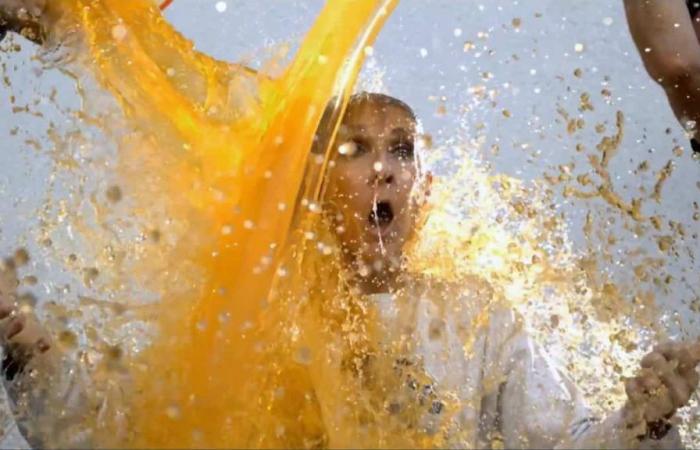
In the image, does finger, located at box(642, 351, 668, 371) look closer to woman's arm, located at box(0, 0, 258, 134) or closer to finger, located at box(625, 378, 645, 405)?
finger, located at box(625, 378, 645, 405)

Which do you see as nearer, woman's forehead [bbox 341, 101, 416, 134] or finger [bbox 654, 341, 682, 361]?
finger [bbox 654, 341, 682, 361]

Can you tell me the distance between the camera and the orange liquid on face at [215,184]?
3.08 ft

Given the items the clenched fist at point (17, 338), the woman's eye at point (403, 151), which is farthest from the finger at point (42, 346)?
the woman's eye at point (403, 151)

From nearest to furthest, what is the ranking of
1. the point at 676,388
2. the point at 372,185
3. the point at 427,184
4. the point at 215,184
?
1. the point at 676,388
2. the point at 215,184
3. the point at 372,185
4. the point at 427,184

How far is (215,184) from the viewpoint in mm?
1023

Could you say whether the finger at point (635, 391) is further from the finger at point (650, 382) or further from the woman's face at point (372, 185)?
the woman's face at point (372, 185)

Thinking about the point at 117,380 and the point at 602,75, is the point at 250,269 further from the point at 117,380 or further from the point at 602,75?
the point at 602,75

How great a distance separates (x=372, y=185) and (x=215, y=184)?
0.21m

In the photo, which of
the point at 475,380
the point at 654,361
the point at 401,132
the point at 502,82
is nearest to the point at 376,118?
the point at 401,132

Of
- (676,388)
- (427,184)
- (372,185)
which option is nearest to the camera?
Answer: (676,388)

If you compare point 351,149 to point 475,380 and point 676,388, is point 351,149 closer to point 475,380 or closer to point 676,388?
point 475,380

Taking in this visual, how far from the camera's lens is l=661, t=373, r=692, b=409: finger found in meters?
0.91

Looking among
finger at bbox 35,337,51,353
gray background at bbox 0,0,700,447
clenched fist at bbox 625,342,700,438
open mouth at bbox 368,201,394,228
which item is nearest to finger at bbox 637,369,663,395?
clenched fist at bbox 625,342,700,438

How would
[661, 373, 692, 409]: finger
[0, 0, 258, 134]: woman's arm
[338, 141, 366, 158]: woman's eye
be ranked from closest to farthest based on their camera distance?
[661, 373, 692, 409]: finger, [0, 0, 258, 134]: woman's arm, [338, 141, 366, 158]: woman's eye
